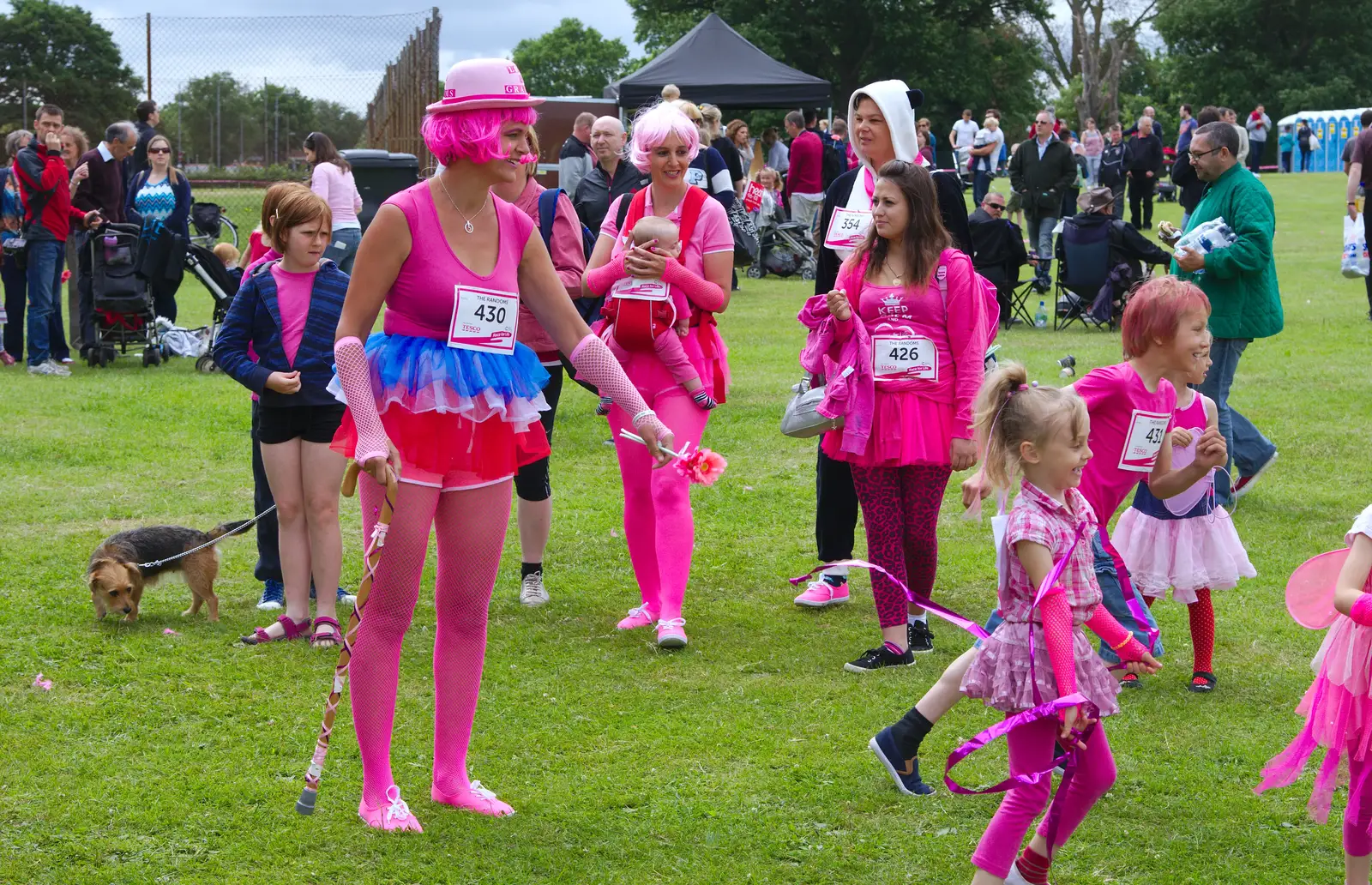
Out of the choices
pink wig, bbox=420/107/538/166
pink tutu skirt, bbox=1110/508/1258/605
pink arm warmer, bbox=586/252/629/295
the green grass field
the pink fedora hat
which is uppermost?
the pink fedora hat

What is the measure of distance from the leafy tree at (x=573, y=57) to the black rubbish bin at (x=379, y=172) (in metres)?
93.9

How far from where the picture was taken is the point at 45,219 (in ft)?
40.2

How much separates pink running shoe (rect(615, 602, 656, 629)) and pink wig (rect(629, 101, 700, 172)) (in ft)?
5.78

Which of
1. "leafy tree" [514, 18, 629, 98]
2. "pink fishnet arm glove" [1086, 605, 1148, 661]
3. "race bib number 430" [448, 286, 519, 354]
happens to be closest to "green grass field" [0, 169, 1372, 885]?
"pink fishnet arm glove" [1086, 605, 1148, 661]

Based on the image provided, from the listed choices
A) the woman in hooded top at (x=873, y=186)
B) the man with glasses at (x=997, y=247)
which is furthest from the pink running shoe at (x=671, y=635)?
the man with glasses at (x=997, y=247)

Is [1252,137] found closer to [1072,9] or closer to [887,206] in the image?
[1072,9]

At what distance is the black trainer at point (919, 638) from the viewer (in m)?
5.36

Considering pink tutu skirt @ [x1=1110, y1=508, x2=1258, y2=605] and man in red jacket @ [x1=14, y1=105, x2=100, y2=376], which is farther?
man in red jacket @ [x1=14, y1=105, x2=100, y2=376]

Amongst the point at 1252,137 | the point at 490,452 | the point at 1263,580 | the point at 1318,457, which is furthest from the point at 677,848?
the point at 1252,137

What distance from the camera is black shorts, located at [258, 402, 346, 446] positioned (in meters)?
5.20

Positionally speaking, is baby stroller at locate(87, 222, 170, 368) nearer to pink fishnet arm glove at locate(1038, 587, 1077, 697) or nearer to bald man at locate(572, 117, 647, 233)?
bald man at locate(572, 117, 647, 233)

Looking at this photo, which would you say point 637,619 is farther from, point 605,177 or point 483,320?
point 605,177

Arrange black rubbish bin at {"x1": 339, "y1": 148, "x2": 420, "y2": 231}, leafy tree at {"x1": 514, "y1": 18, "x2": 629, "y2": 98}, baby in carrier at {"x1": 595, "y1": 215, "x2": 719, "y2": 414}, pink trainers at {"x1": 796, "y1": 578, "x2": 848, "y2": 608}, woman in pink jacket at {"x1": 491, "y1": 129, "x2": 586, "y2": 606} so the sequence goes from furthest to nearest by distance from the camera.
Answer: leafy tree at {"x1": 514, "y1": 18, "x2": 629, "y2": 98}, black rubbish bin at {"x1": 339, "y1": 148, "x2": 420, "y2": 231}, pink trainers at {"x1": 796, "y1": 578, "x2": 848, "y2": 608}, woman in pink jacket at {"x1": 491, "y1": 129, "x2": 586, "y2": 606}, baby in carrier at {"x1": 595, "y1": 215, "x2": 719, "y2": 414}

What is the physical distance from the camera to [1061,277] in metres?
14.9
